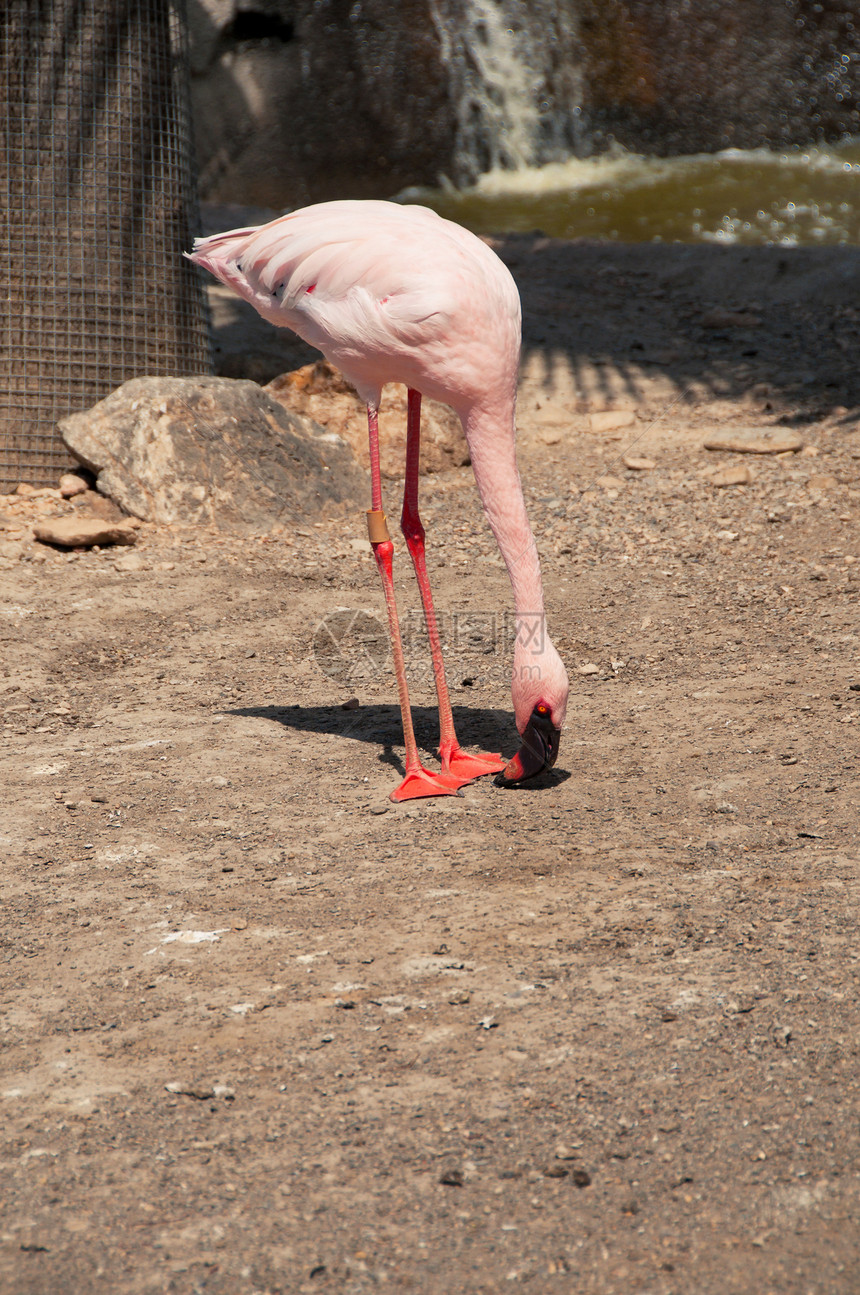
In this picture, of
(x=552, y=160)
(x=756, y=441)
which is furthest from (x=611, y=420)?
(x=552, y=160)

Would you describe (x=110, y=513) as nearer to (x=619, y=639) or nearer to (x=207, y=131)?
(x=619, y=639)

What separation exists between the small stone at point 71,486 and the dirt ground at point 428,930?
2.12 ft

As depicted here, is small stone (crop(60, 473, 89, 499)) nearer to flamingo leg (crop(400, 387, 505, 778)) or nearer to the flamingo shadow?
the flamingo shadow

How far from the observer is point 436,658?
4191 mm

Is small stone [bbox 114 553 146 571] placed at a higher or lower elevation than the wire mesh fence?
lower

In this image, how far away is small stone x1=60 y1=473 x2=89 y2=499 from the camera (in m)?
7.05

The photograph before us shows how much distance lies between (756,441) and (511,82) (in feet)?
37.0

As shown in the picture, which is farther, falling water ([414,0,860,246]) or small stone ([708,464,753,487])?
falling water ([414,0,860,246])

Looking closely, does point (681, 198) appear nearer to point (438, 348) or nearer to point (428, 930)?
point (438, 348)

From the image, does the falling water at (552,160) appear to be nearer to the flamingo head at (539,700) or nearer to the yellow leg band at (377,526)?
the yellow leg band at (377,526)

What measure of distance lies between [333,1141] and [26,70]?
6.67 m

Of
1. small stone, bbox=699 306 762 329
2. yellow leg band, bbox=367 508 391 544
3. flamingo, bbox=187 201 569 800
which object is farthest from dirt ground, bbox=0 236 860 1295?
small stone, bbox=699 306 762 329

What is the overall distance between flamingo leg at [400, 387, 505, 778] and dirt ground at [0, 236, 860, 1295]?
12 cm

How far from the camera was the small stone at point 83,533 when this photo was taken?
6.45 m
